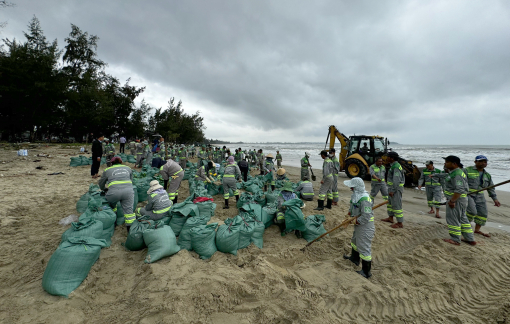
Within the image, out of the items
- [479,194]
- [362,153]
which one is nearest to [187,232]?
[479,194]

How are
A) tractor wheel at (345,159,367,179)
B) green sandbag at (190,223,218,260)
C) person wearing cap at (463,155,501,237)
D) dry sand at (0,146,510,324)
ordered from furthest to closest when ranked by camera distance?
1. tractor wheel at (345,159,367,179)
2. person wearing cap at (463,155,501,237)
3. green sandbag at (190,223,218,260)
4. dry sand at (0,146,510,324)

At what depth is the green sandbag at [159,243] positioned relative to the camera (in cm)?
288

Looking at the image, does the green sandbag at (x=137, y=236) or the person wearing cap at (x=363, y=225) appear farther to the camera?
the green sandbag at (x=137, y=236)

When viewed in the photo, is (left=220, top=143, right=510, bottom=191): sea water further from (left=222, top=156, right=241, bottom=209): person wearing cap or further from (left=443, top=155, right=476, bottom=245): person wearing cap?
(left=222, top=156, right=241, bottom=209): person wearing cap

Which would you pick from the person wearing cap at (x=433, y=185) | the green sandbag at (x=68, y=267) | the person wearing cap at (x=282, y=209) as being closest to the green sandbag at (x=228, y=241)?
the person wearing cap at (x=282, y=209)

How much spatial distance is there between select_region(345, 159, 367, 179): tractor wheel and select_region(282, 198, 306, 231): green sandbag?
742 cm

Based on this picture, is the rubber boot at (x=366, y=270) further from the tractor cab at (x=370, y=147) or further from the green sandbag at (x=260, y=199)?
the tractor cab at (x=370, y=147)

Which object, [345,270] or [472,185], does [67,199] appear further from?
[472,185]

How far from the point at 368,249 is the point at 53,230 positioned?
5436 millimetres

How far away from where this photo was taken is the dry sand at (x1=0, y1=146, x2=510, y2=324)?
2.17 m

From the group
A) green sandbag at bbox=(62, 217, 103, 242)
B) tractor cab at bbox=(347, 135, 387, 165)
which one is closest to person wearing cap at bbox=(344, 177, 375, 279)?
green sandbag at bbox=(62, 217, 103, 242)

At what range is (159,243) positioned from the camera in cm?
295

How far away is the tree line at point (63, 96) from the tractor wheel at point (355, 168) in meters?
23.6

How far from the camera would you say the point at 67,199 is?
5781 mm
